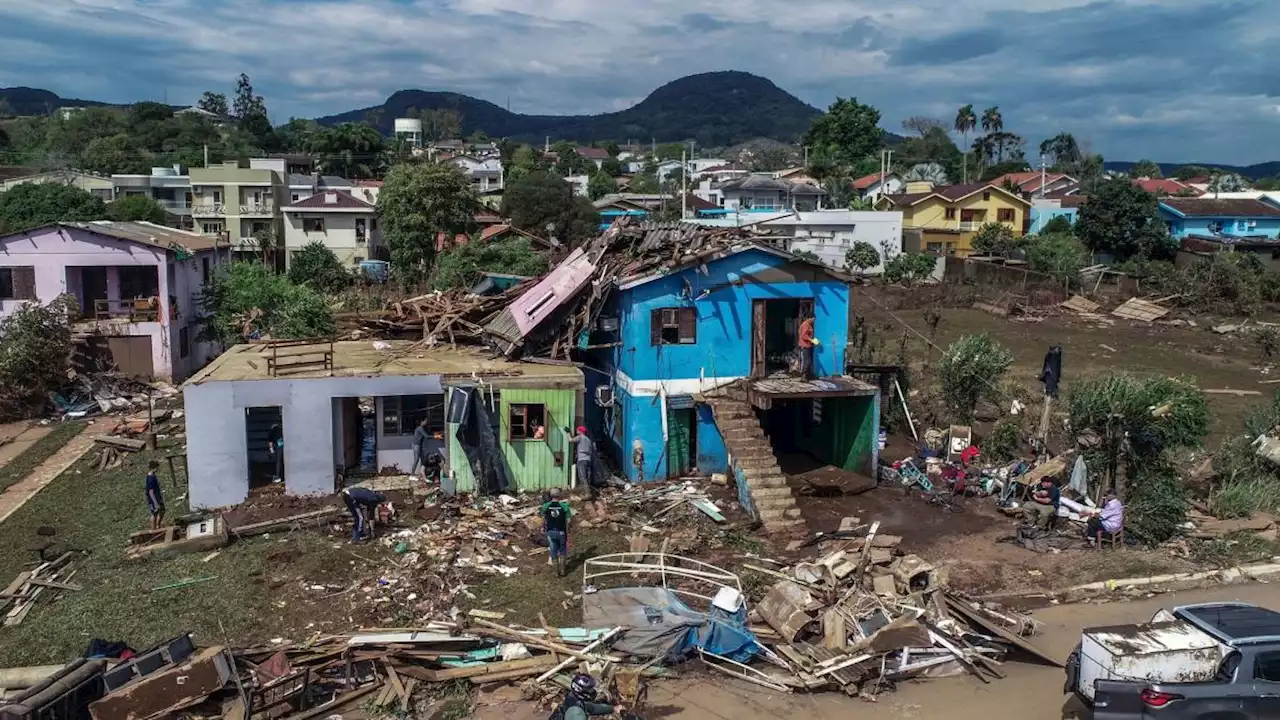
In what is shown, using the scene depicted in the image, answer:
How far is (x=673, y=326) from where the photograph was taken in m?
21.3

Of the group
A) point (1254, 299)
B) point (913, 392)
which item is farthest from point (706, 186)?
point (913, 392)

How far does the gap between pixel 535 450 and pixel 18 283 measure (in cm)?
2412

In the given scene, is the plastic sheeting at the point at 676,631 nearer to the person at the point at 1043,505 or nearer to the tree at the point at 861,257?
the person at the point at 1043,505

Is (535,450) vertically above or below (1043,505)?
above

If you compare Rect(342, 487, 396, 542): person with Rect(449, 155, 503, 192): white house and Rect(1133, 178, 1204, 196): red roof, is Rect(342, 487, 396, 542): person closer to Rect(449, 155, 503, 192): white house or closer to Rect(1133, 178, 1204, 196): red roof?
Rect(1133, 178, 1204, 196): red roof

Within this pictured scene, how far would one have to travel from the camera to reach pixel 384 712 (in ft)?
38.8

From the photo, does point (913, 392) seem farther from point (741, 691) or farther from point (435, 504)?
point (741, 691)

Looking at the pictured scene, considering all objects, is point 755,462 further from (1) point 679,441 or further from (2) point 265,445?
(2) point 265,445

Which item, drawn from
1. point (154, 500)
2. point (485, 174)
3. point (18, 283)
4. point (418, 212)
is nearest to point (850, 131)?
point (485, 174)

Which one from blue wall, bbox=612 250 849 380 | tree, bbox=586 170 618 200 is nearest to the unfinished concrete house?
blue wall, bbox=612 250 849 380

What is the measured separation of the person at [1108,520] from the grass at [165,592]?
13218mm

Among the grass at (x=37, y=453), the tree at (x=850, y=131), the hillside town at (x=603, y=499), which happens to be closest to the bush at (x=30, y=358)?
the hillside town at (x=603, y=499)

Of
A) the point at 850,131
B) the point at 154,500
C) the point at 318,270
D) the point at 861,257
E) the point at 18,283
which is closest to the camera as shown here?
the point at 154,500

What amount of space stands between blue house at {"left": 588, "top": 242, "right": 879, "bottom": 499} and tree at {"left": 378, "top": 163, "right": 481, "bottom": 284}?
29.3 m
